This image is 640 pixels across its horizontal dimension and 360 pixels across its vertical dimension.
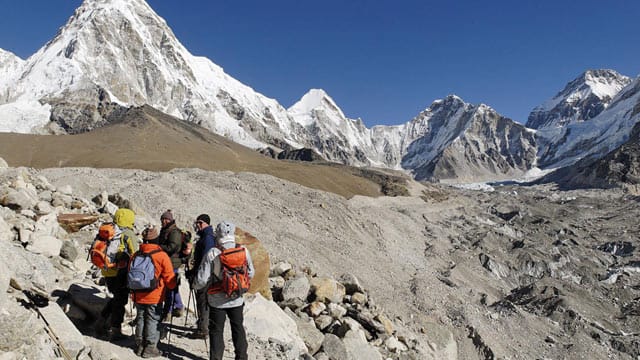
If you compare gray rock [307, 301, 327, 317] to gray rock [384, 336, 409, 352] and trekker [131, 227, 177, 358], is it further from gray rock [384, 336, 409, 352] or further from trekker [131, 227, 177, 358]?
trekker [131, 227, 177, 358]

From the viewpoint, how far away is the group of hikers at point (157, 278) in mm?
5848

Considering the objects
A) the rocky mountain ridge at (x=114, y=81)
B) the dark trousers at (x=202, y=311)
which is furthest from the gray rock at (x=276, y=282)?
the rocky mountain ridge at (x=114, y=81)

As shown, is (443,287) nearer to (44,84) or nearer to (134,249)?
(134,249)

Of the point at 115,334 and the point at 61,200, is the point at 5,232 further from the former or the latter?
the point at 61,200

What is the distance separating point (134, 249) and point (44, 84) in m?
150

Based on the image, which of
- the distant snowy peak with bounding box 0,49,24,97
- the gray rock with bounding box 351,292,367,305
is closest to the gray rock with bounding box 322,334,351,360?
the gray rock with bounding box 351,292,367,305

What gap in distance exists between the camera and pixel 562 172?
18875cm

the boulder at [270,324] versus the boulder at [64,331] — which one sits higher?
the boulder at [64,331]

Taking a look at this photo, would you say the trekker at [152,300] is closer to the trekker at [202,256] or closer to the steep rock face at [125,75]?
the trekker at [202,256]

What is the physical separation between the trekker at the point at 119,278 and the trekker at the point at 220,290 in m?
1.29

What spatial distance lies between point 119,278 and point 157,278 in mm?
751

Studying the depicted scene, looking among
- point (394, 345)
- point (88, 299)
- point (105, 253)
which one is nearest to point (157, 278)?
point (105, 253)

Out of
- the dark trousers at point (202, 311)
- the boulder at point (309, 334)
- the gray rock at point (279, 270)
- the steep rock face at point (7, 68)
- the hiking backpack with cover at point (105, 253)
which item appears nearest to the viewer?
the hiking backpack with cover at point (105, 253)

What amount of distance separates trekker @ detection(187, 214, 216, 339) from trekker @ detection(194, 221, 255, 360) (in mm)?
450
